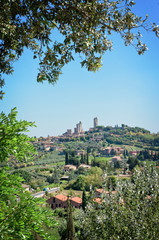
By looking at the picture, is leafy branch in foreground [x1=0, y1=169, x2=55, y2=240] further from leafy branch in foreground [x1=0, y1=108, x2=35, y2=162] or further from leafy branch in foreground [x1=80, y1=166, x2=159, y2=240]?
leafy branch in foreground [x1=80, y1=166, x2=159, y2=240]

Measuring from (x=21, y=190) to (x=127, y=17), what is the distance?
4.68m

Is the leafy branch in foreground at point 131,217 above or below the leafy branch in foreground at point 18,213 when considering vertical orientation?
below

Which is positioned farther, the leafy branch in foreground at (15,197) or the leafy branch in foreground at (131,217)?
the leafy branch in foreground at (131,217)

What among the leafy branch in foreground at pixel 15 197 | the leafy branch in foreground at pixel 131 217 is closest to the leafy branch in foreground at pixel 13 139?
the leafy branch in foreground at pixel 15 197

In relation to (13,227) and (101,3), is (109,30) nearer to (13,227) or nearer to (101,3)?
(101,3)

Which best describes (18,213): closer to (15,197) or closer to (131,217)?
(15,197)

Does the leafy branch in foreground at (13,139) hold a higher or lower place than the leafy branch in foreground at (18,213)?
higher

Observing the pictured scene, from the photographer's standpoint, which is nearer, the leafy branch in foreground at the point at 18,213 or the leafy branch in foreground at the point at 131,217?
the leafy branch in foreground at the point at 18,213

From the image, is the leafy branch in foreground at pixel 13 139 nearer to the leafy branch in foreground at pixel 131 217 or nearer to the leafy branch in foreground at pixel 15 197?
the leafy branch in foreground at pixel 15 197

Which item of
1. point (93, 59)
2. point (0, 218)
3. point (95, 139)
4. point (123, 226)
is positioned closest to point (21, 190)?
point (0, 218)

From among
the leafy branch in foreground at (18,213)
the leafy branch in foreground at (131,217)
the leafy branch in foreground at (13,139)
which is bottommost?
the leafy branch in foreground at (131,217)

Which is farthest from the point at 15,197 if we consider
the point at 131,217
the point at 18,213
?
the point at 131,217

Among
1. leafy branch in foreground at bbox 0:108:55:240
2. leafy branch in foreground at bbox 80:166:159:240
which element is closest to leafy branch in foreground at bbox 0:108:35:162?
leafy branch in foreground at bbox 0:108:55:240

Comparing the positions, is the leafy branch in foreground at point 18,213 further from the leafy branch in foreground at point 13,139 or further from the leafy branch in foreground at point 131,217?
the leafy branch in foreground at point 131,217
